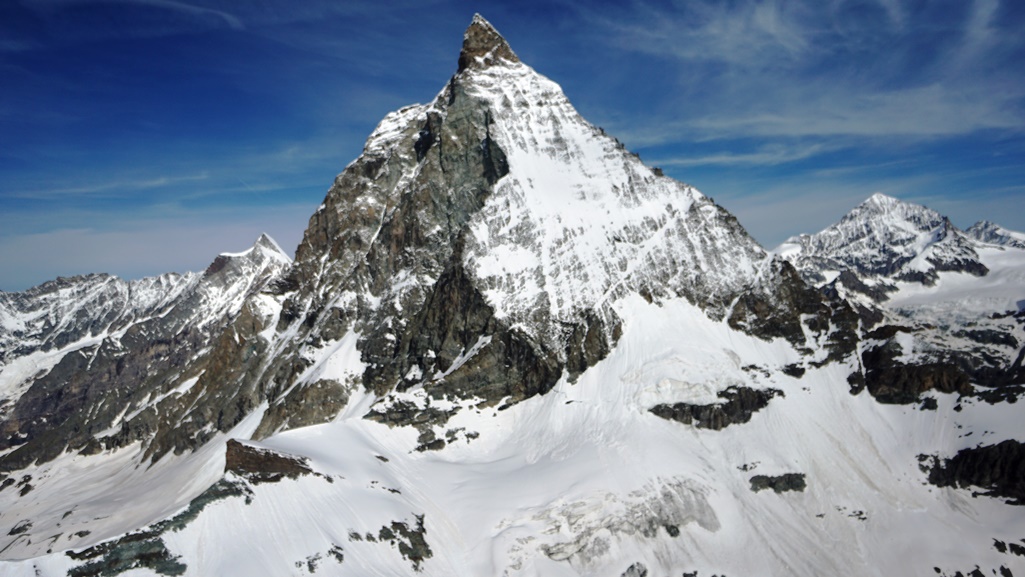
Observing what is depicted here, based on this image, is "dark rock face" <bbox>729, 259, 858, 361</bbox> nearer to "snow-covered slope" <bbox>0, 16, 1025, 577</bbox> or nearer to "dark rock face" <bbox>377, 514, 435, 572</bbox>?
"snow-covered slope" <bbox>0, 16, 1025, 577</bbox>

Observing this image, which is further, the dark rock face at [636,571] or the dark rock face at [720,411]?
the dark rock face at [720,411]

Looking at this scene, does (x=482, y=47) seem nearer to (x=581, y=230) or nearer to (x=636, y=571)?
(x=581, y=230)

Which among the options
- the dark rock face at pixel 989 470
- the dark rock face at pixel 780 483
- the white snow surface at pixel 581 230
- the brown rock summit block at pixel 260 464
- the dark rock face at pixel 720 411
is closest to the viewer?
the brown rock summit block at pixel 260 464

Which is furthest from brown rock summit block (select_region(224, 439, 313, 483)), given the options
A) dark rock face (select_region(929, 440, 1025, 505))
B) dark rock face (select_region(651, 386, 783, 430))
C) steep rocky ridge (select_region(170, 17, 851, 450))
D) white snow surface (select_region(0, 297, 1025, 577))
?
dark rock face (select_region(929, 440, 1025, 505))

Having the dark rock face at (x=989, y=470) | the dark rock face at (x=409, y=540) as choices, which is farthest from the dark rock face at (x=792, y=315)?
the dark rock face at (x=409, y=540)

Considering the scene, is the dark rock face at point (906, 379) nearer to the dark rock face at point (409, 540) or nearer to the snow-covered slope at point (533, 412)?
the snow-covered slope at point (533, 412)

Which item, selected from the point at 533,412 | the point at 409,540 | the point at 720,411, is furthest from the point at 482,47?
the point at 409,540

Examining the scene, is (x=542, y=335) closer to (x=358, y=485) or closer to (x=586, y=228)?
(x=586, y=228)
